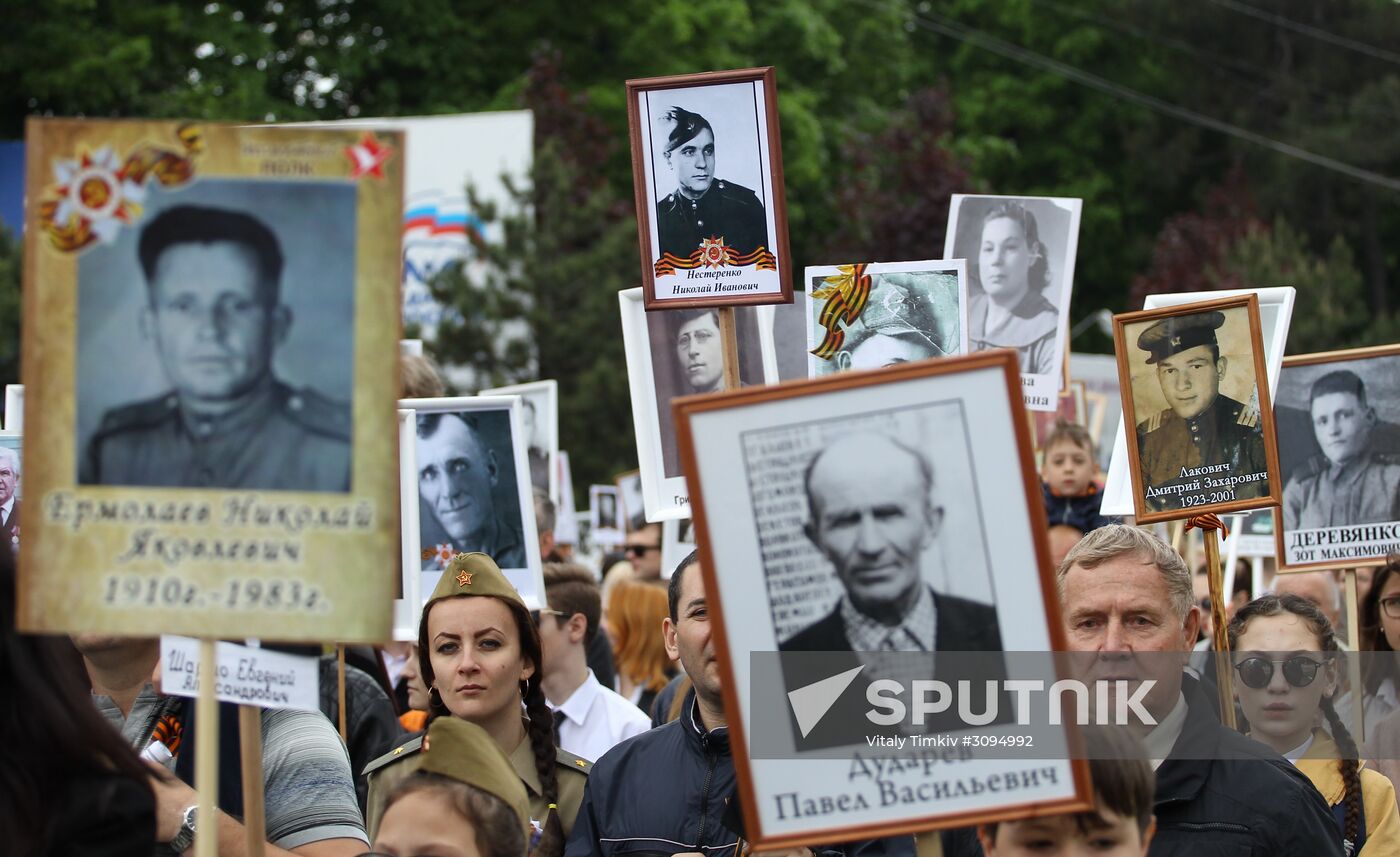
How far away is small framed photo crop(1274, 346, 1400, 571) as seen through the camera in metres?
5.81

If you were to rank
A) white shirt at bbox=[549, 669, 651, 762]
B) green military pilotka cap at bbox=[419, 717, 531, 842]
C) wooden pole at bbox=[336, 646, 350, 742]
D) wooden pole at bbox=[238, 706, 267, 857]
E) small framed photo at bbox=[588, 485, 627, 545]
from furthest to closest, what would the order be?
small framed photo at bbox=[588, 485, 627, 545]
white shirt at bbox=[549, 669, 651, 762]
wooden pole at bbox=[336, 646, 350, 742]
green military pilotka cap at bbox=[419, 717, 531, 842]
wooden pole at bbox=[238, 706, 267, 857]

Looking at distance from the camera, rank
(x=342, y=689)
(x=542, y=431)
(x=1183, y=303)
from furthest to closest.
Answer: (x=542, y=431) < (x=342, y=689) < (x=1183, y=303)

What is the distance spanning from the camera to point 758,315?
5.79 metres

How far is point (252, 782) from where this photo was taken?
9.87 ft

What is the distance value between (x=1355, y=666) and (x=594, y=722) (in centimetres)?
232

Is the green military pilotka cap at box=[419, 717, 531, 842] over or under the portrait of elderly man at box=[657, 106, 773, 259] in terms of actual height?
Answer: under

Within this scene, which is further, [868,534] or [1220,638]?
[1220,638]

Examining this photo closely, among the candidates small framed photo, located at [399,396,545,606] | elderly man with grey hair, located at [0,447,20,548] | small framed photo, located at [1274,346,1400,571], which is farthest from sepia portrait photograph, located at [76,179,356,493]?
small framed photo, located at [1274,346,1400,571]

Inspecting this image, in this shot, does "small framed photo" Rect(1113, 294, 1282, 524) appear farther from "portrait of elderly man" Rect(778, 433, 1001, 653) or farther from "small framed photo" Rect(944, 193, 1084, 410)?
"portrait of elderly man" Rect(778, 433, 1001, 653)

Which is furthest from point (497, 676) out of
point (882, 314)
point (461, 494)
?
point (882, 314)

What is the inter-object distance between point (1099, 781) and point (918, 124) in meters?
26.3

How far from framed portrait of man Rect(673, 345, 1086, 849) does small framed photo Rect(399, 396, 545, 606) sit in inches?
125

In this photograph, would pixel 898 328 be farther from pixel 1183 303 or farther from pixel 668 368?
pixel 1183 303

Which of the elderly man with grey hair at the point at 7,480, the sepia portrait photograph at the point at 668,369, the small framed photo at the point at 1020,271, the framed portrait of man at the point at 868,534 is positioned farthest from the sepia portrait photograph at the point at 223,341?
the small framed photo at the point at 1020,271
